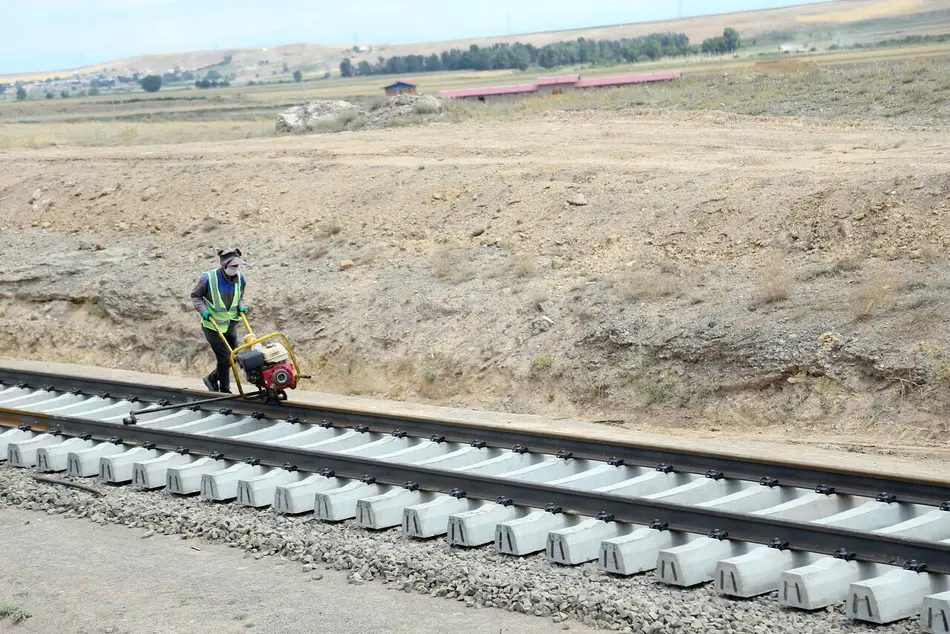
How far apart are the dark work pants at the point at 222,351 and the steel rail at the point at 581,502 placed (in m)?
1.63

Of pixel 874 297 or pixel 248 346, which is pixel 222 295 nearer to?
pixel 248 346

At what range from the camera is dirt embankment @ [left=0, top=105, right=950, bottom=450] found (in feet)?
46.1

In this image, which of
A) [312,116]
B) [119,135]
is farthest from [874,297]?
[119,135]

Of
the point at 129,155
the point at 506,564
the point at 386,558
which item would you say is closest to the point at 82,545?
the point at 386,558

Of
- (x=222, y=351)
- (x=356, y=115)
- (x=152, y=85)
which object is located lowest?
(x=222, y=351)

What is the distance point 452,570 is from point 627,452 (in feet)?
8.94

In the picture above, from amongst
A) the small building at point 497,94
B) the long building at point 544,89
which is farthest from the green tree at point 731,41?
the small building at point 497,94

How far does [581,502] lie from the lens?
941cm

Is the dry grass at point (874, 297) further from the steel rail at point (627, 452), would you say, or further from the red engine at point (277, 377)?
the red engine at point (277, 377)

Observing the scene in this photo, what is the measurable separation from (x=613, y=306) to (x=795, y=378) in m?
3.13

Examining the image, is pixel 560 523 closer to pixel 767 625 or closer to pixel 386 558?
pixel 386 558

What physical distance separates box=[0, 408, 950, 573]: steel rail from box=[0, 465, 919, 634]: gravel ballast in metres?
0.53

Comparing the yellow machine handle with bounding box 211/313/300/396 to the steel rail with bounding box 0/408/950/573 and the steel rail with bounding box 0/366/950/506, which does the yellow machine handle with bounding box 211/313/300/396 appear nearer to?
the steel rail with bounding box 0/366/950/506

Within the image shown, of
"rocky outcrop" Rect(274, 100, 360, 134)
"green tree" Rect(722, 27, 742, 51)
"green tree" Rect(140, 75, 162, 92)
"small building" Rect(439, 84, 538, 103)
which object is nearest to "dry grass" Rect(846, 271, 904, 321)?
"rocky outcrop" Rect(274, 100, 360, 134)
